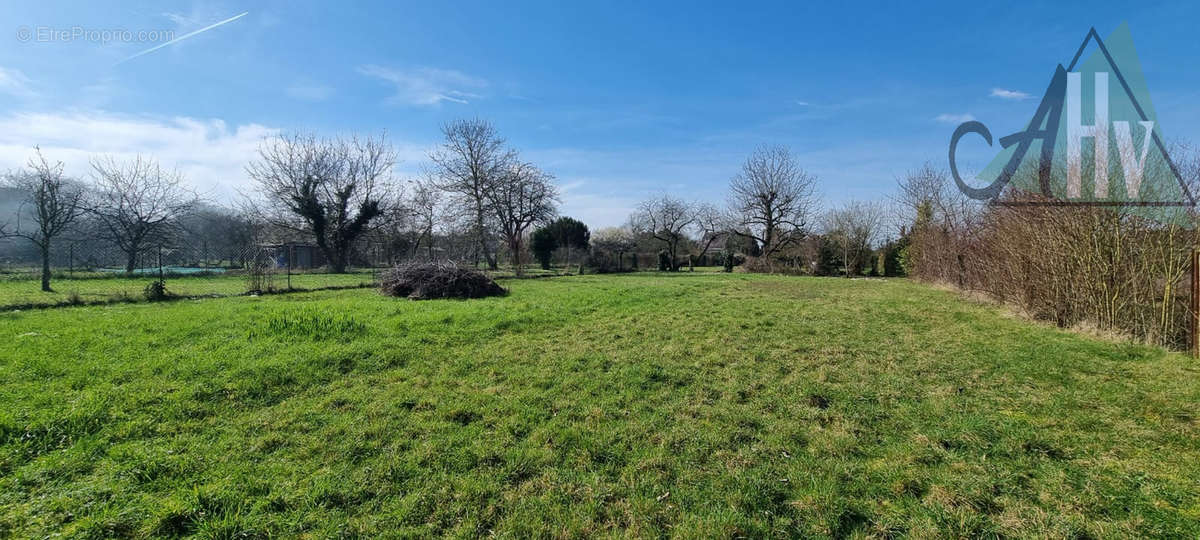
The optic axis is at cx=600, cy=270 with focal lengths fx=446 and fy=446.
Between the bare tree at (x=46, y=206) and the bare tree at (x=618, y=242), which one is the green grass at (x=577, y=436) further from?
the bare tree at (x=618, y=242)

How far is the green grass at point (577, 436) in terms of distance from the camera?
219 centimetres

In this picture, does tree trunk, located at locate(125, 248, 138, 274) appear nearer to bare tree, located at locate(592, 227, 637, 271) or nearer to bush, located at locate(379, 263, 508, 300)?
bush, located at locate(379, 263, 508, 300)

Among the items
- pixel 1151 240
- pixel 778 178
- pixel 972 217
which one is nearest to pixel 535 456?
pixel 1151 240

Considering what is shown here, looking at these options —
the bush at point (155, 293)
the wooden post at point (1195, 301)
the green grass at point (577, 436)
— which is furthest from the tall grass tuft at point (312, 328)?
the wooden post at point (1195, 301)

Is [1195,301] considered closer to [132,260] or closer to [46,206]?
[46,206]

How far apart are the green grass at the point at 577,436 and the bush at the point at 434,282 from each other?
511cm

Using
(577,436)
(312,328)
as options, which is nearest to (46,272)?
(312,328)

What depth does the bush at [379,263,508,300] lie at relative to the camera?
1116 cm

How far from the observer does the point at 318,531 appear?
2082mm

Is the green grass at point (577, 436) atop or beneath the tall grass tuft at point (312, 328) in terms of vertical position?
beneath

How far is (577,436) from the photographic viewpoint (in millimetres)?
3146

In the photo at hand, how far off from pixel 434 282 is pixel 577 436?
9075 millimetres

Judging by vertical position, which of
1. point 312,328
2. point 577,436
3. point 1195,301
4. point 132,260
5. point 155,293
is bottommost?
point 577,436

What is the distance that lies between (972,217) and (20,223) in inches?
1169
